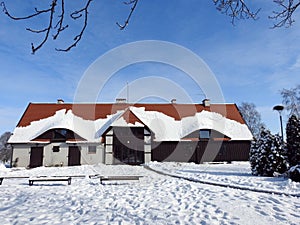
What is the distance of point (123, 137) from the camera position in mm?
24875

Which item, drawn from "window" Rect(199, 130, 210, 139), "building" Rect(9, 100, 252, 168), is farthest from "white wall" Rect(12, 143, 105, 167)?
"window" Rect(199, 130, 210, 139)

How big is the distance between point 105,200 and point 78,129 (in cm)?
1847

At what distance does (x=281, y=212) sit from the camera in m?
5.66

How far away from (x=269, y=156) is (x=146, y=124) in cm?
1436

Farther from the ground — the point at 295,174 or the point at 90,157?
the point at 90,157

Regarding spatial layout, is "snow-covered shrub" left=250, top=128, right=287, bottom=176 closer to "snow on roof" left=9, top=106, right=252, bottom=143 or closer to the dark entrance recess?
"snow on roof" left=9, top=106, right=252, bottom=143

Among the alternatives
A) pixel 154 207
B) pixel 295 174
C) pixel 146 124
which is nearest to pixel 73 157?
pixel 146 124

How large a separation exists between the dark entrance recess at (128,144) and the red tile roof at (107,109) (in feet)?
12.9

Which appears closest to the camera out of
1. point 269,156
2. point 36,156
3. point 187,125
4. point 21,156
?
point 269,156

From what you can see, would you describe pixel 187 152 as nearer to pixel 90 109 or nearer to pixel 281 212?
pixel 90 109

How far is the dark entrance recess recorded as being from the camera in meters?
24.7

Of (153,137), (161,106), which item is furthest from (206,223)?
(161,106)

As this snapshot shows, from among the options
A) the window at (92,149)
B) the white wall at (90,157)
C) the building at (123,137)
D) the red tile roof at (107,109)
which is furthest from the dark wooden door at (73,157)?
the red tile roof at (107,109)

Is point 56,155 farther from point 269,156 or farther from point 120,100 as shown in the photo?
point 269,156
